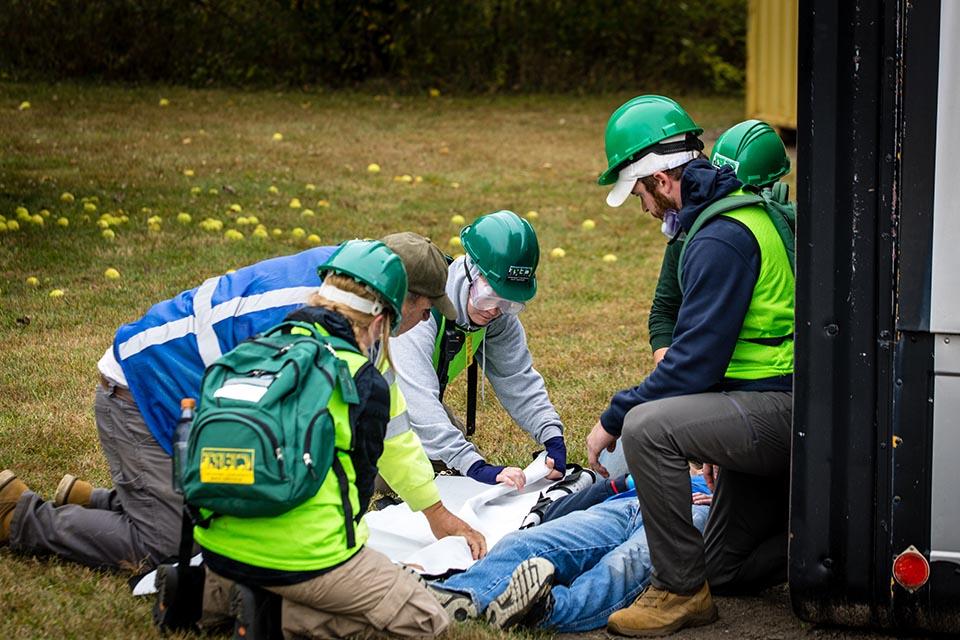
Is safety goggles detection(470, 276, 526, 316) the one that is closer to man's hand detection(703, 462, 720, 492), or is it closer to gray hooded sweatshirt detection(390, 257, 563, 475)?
gray hooded sweatshirt detection(390, 257, 563, 475)

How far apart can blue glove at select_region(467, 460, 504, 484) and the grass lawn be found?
758 mm

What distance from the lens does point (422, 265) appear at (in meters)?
4.45

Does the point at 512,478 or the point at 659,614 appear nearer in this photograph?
the point at 659,614

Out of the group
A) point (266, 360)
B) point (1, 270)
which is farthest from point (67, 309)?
point (266, 360)

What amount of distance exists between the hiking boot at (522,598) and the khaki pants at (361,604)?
234 mm

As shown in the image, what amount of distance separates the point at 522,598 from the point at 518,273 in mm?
1433

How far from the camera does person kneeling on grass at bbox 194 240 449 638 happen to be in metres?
3.62

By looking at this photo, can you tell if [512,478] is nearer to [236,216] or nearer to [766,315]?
[766,315]

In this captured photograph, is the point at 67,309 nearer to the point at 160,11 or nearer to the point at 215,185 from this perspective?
the point at 215,185

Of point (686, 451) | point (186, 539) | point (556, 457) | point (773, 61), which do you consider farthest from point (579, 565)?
point (773, 61)

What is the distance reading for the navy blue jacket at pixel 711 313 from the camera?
13.2ft

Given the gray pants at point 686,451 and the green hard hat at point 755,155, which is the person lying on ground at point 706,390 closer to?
the gray pants at point 686,451

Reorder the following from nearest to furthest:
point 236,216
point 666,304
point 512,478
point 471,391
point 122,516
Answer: point 122,516 < point 512,478 < point 666,304 < point 471,391 < point 236,216

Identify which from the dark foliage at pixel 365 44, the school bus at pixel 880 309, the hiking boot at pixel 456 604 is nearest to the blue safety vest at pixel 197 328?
the hiking boot at pixel 456 604
